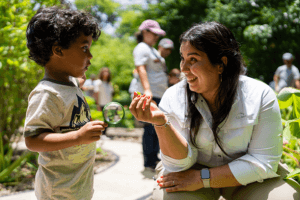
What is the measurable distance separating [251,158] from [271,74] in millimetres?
9481

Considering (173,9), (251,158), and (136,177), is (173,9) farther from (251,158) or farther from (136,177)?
(251,158)

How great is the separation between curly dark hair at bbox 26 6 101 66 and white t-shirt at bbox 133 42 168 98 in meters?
1.82

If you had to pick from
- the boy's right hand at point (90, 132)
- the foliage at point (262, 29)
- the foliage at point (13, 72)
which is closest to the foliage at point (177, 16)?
the foliage at point (262, 29)

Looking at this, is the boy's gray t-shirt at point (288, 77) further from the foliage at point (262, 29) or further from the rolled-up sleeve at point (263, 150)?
the rolled-up sleeve at point (263, 150)

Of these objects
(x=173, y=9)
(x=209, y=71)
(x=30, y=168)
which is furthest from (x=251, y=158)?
(x=173, y=9)

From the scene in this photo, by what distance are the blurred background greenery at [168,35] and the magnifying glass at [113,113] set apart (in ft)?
2.95

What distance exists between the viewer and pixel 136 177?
10.6 feet

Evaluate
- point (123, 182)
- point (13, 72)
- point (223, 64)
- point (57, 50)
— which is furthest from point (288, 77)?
point (57, 50)

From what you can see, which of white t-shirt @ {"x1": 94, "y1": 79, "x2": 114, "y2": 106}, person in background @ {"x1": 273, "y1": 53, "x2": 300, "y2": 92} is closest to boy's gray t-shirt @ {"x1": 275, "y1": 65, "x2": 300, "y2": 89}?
person in background @ {"x1": 273, "y1": 53, "x2": 300, "y2": 92}

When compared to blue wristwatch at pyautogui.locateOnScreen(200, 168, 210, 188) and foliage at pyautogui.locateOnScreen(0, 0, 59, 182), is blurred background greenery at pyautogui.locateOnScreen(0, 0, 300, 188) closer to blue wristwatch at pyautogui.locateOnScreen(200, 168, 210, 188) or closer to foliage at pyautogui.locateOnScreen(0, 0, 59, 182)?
foliage at pyautogui.locateOnScreen(0, 0, 59, 182)

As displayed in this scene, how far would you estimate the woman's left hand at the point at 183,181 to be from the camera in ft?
5.37

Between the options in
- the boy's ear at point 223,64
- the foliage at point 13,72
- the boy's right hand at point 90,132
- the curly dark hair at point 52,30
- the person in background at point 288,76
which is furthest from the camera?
the person in background at point 288,76

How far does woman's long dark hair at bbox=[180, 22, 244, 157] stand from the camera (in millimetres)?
1629

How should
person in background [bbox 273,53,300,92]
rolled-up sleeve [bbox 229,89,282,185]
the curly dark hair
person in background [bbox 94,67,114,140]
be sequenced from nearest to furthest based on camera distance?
the curly dark hair → rolled-up sleeve [bbox 229,89,282,185] → person in background [bbox 273,53,300,92] → person in background [bbox 94,67,114,140]
